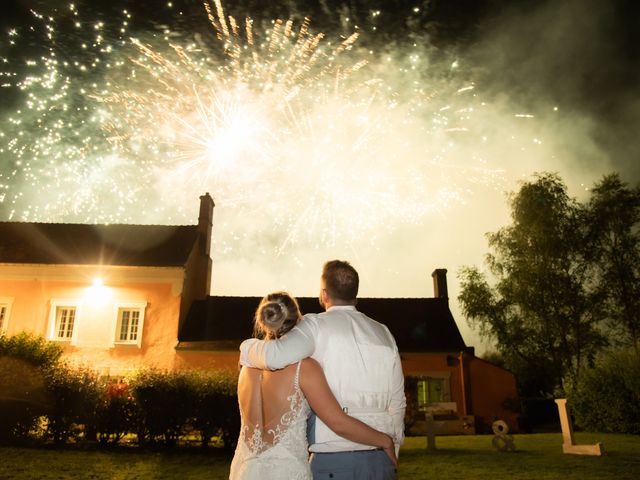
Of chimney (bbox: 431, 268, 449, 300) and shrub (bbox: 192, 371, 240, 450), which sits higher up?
chimney (bbox: 431, 268, 449, 300)

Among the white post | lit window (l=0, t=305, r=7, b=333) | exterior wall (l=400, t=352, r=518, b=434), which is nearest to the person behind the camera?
the white post

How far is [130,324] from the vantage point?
69.8 feet

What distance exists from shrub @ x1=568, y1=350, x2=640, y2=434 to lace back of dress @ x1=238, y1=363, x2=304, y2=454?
684 inches

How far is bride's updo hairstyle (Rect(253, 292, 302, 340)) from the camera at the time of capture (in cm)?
300

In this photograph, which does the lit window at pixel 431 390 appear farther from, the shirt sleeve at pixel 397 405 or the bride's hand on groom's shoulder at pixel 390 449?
the bride's hand on groom's shoulder at pixel 390 449

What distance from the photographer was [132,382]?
469 inches

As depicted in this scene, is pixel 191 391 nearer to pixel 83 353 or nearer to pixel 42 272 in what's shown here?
pixel 83 353

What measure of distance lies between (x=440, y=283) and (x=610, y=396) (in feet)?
33.7

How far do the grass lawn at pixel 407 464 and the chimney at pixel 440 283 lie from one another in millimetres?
13887

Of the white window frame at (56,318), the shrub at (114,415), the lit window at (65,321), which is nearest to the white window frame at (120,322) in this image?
the white window frame at (56,318)

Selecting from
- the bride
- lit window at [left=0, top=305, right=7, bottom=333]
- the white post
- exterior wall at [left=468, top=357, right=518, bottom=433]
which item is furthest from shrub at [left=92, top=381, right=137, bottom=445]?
exterior wall at [left=468, top=357, right=518, bottom=433]

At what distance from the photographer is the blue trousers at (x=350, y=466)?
2764mm

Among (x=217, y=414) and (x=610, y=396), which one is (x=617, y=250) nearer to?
(x=610, y=396)

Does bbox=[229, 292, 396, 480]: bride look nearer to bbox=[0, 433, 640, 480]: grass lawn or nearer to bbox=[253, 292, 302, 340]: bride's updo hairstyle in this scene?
bbox=[253, 292, 302, 340]: bride's updo hairstyle
